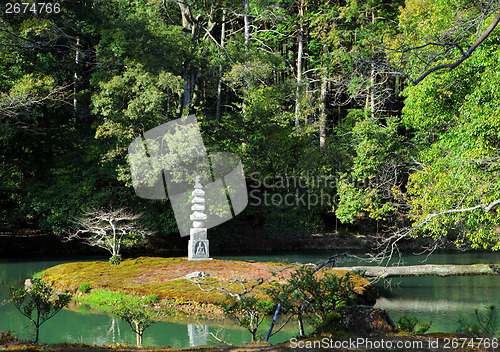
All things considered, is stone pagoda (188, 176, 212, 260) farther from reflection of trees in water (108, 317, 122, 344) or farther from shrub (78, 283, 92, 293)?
reflection of trees in water (108, 317, 122, 344)

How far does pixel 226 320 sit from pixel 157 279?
298 cm

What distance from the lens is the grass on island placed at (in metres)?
9.99

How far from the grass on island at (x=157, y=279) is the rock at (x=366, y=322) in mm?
3594

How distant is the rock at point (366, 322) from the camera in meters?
5.48

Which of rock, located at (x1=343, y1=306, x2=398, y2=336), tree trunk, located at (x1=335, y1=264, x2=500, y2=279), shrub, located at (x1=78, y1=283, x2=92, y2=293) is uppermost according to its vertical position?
rock, located at (x1=343, y1=306, x2=398, y2=336)

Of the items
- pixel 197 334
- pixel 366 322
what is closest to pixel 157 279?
pixel 197 334

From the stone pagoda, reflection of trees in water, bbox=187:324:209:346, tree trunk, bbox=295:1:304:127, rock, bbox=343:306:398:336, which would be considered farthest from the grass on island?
tree trunk, bbox=295:1:304:127

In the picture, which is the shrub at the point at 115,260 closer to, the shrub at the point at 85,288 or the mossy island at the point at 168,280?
the mossy island at the point at 168,280

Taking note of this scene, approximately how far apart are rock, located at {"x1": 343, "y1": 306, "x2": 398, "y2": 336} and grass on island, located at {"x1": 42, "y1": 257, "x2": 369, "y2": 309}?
142 inches

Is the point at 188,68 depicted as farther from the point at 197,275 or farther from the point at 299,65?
the point at 197,275

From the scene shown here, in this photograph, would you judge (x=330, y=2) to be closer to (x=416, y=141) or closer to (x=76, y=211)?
(x=416, y=141)

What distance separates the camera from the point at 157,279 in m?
11.4

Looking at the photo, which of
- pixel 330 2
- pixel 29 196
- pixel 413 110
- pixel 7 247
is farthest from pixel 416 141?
pixel 7 247

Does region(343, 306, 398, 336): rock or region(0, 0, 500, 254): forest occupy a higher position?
region(0, 0, 500, 254): forest
